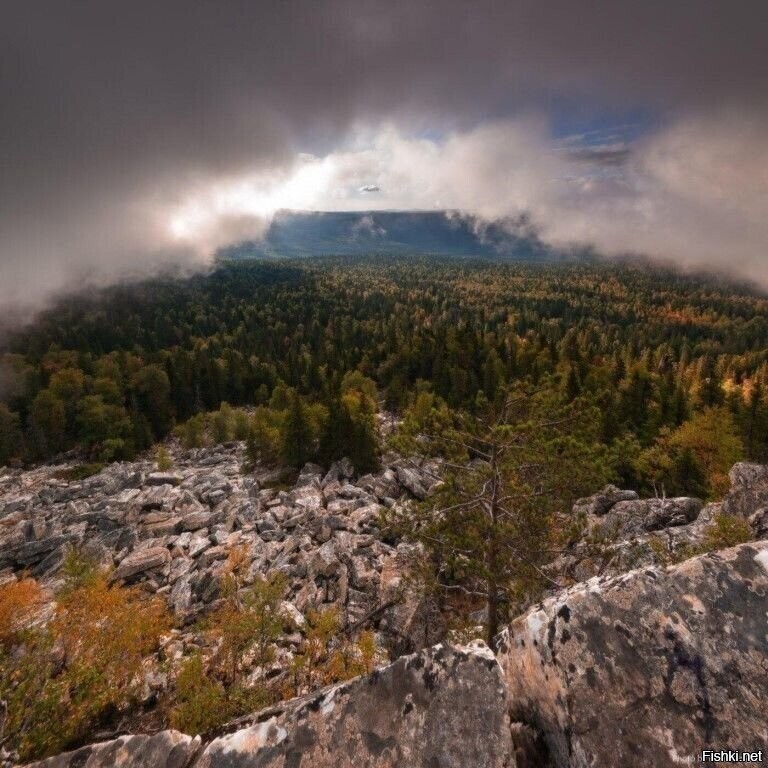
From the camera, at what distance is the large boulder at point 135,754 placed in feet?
16.8

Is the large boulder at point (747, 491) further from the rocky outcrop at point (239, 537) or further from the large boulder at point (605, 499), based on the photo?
the rocky outcrop at point (239, 537)

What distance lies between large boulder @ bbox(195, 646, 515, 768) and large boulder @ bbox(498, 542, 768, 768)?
0.78m

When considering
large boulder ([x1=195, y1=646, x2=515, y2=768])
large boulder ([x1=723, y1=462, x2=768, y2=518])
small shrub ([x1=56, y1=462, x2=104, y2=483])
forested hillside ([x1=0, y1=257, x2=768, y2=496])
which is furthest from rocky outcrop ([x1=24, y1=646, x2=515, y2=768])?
small shrub ([x1=56, y1=462, x2=104, y2=483])

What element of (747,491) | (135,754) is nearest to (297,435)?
(747,491)

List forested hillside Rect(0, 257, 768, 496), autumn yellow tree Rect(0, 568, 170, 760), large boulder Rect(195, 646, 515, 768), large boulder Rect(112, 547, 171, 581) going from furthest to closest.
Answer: forested hillside Rect(0, 257, 768, 496) < large boulder Rect(112, 547, 171, 581) < autumn yellow tree Rect(0, 568, 170, 760) < large boulder Rect(195, 646, 515, 768)

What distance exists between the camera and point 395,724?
5062 mm

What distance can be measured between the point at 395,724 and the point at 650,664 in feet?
10.6

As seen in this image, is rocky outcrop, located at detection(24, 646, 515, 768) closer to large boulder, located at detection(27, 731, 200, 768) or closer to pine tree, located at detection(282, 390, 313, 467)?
large boulder, located at detection(27, 731, 200, 768)

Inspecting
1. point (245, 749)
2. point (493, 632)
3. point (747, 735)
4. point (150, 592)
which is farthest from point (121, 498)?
point (747, 735)

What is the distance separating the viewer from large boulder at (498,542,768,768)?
4621 mm

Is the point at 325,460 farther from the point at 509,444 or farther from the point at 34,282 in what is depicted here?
the point at 34,282

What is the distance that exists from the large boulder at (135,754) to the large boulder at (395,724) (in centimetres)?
33

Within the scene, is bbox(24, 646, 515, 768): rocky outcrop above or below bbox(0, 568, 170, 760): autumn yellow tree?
above

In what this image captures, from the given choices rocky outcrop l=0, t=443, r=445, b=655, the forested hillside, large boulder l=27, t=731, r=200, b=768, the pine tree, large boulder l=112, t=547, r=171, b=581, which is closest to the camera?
large boulder l=27, t=731, r=200, b=768
